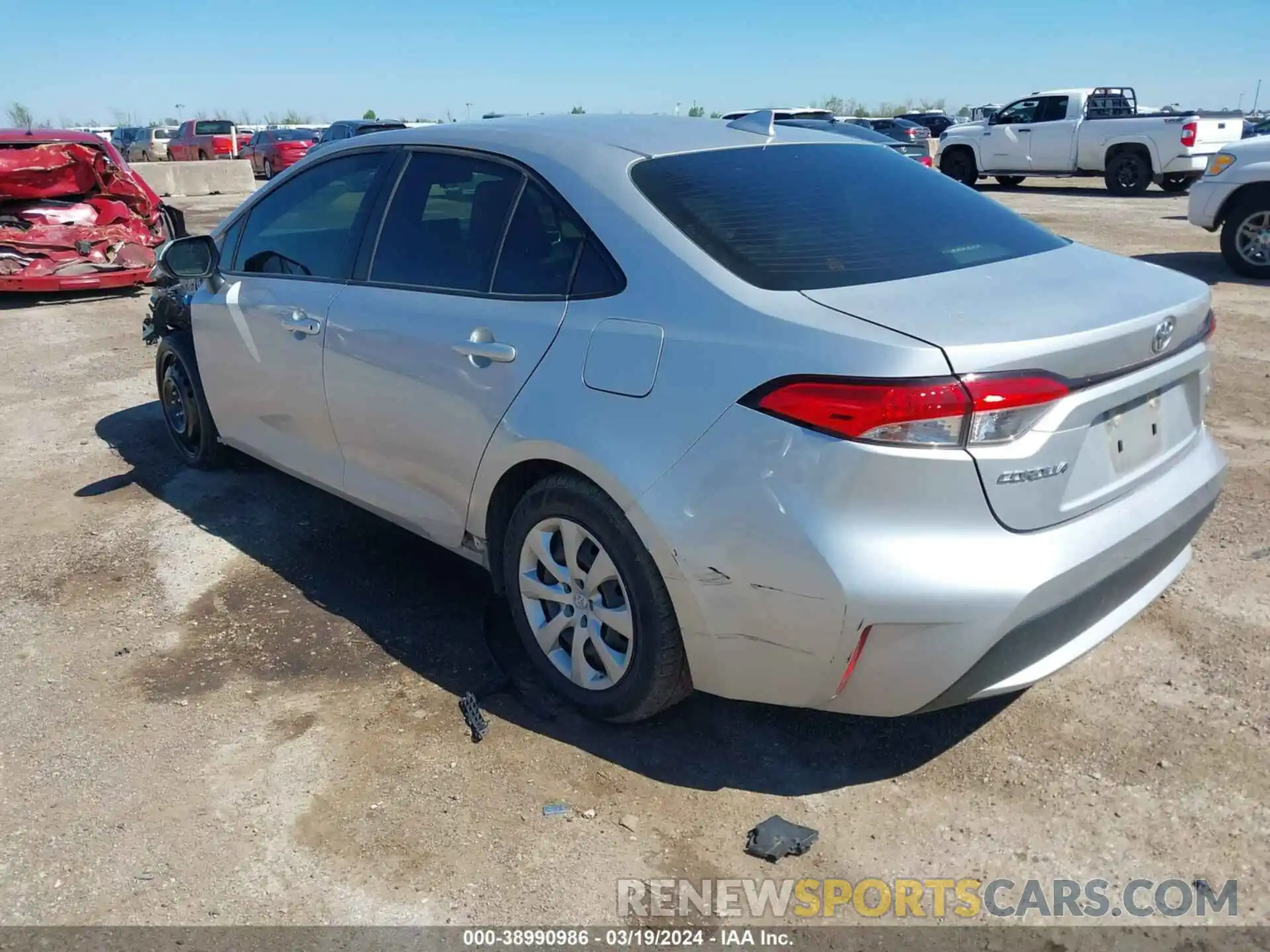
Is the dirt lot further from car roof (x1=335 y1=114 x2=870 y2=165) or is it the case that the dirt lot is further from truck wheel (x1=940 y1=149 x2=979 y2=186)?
truck wheel (x1=940 y1=149 x2=979 y2=186)

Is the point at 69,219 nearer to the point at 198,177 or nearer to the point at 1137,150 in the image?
the point at 198,177

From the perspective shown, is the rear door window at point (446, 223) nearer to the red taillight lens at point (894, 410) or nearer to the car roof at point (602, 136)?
the car roof at point (602, 136)

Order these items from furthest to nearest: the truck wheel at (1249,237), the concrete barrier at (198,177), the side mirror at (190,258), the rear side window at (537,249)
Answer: the concrete barrier at (198,177) < the truck wheel at (1249,237) < the side mirror at (190,258) < the rear side window at (537,249)

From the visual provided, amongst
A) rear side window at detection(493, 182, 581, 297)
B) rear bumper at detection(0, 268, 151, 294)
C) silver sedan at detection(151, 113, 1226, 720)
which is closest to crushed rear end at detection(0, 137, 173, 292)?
rear bumper at detection(0, 268, 151, 294)

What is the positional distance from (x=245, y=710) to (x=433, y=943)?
1294 mm

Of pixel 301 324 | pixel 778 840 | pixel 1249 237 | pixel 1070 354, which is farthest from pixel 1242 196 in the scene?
pixel 778 840

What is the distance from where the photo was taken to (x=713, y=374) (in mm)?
2621

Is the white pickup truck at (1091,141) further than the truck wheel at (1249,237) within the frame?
Yes

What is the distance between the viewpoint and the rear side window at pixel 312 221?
13.2ft

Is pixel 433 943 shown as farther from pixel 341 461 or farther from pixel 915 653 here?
pixel 341 461

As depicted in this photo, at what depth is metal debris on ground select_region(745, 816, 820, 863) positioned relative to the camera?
2688 mm

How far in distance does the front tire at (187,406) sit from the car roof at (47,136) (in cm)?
639

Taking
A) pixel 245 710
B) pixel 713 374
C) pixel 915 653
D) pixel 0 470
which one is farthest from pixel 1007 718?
pixel 0 470

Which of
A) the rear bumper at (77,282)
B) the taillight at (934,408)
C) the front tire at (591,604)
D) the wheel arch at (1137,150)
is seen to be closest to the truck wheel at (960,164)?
the wheel arch at (1137,150)
